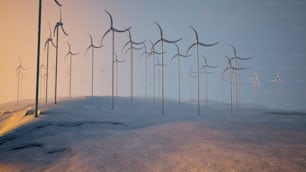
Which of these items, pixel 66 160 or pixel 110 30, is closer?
pixel 66 160

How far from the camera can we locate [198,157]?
36.8 ft

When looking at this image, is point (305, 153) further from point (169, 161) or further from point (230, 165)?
point (169, 161)

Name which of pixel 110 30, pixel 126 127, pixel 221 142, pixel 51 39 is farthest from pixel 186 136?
pixel 51 39

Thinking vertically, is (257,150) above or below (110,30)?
below

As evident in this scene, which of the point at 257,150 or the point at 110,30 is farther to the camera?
the point at 110,30

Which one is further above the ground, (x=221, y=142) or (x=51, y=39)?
(x=51, y=39)

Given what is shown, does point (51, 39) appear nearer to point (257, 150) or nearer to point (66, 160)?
point (66, 160)

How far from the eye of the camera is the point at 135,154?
12.3 m

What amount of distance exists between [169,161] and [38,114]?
62.0 feet

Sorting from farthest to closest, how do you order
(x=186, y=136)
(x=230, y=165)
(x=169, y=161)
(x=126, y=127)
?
1. (x=126, y=127)
2. (x=186, y=136)
3. (x=169, y=161)
4. (x=230, y=165)

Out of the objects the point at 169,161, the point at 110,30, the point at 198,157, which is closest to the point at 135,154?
the point at 169,161

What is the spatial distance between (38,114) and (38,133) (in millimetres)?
7353

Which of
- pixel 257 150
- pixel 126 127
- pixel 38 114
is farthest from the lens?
pixel 38 114

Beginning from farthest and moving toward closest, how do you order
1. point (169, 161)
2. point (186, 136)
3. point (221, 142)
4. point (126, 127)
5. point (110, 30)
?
point (110, 30), point (126, 127), point (186, 136), point (221, 142), point (169, 161)
